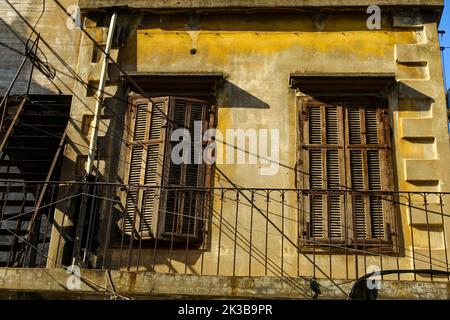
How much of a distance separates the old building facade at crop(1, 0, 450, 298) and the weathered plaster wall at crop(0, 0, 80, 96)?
1.12 m

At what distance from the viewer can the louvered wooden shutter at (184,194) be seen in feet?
28.1

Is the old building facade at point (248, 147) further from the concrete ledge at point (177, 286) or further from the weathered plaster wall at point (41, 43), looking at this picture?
the weathered plaster wall at point (41, 43)

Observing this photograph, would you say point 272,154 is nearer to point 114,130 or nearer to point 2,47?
point 114,130

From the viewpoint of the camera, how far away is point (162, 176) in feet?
29.2

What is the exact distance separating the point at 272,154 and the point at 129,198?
2.08 m

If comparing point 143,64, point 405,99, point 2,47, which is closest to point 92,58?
point 143,64

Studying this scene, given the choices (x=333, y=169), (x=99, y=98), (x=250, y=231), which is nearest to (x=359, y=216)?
(x=333, y=169)

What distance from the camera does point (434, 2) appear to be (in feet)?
31.7

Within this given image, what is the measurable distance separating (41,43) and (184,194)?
4598mm

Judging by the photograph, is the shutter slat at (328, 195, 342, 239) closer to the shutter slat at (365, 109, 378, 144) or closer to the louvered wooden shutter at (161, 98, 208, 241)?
the shutter slat at (365, 109, 378, 144)

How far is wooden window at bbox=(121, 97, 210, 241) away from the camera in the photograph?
28.1 ft

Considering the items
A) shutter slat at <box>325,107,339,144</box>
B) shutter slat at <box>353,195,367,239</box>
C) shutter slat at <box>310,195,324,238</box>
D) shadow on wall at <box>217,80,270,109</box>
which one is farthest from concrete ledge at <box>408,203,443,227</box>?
shadow on wall at <box>217,80,270,109</box>

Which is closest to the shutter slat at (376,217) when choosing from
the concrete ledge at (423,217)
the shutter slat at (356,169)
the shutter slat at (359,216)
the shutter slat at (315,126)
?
the shutter slat at (359,216)

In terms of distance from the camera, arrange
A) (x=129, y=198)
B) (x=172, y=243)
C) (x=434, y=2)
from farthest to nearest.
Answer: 1. (x=434, y=2)
2. (x=129, y=198)
3. (x=172, y=243)
